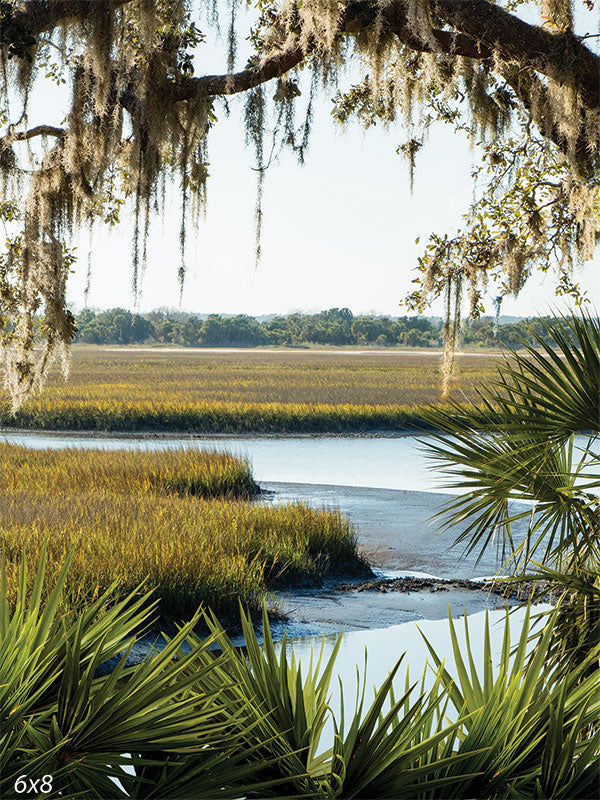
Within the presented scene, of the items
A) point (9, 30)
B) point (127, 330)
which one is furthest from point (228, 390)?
point (127, 330)

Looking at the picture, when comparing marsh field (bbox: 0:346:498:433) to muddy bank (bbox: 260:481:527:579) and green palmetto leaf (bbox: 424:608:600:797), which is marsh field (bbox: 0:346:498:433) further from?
green palmetto leaf (bbox: 424:608:600:797)

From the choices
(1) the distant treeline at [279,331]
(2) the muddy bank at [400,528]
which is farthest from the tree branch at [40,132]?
(1) the distant treeline at [279,331]

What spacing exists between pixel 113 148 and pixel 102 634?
4220 millimetres

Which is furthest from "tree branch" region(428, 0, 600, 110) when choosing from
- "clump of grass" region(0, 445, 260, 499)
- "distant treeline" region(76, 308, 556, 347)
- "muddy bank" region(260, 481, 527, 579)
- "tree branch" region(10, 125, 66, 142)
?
"distant treeline" region(76, 308, 556, 347)

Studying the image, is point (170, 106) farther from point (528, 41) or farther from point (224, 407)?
point (224, 407)

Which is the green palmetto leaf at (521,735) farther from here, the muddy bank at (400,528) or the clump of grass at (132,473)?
the clump of grass at (132,473)

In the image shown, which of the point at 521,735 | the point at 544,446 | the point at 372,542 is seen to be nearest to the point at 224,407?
the point at 372,542

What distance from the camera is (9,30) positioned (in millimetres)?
5941

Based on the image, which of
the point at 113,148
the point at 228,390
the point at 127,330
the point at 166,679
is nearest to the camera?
the point at 166,679

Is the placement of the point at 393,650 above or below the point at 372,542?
above

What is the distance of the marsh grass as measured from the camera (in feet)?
29.8

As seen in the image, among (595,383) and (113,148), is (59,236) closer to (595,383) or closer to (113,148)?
(113,148)

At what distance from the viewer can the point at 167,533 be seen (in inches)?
429

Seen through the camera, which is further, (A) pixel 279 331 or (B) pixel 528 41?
(A) pixel 279 331
